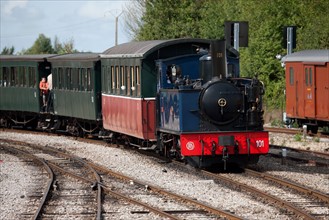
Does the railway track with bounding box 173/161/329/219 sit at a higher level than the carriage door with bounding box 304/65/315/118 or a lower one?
lower

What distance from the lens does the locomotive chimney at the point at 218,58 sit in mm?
17516

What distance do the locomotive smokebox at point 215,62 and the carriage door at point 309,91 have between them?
10.5 meters

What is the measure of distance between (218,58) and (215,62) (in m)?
0.11

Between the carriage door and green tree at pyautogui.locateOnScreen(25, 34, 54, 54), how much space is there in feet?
→ 322

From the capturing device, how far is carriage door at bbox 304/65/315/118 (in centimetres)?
2806

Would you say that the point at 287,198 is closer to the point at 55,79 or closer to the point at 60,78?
the point at 60,78

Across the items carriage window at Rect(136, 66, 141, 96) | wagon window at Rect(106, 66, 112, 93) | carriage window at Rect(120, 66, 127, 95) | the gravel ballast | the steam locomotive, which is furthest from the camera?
wagon window at Rect(106, 66, 112, 93)

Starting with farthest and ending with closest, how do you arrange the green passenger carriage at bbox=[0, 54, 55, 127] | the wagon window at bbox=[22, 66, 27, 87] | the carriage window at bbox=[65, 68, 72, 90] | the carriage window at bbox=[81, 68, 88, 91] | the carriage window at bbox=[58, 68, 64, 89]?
the wagon window at bbox=[22, 66, 27, 87] < the green passenger carriage at bbox=[0, 54, 55, 127] < the carriage window at bbox=[58, 68, 64, 89] < the carriage window at bbox=[65, 68, 72, 90] < the carriage window at bbox=[81, 68, 88, 91]

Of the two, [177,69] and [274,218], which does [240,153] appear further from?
[274,218]

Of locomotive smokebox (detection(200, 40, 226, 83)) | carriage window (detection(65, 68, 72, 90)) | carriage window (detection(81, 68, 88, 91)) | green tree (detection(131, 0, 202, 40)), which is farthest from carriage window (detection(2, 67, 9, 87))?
locomotive smokebox (detection(200, 40, 226, 83))

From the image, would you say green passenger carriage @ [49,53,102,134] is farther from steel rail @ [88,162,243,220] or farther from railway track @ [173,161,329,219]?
railway track @ [173,161,329,219]

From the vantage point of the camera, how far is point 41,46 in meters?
133

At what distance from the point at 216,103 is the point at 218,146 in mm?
885

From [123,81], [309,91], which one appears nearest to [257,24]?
[309,91]
